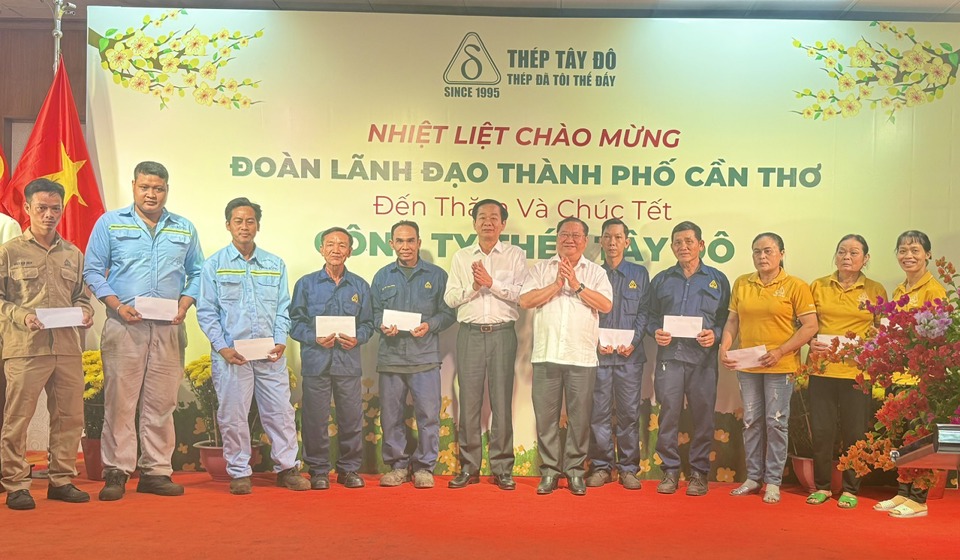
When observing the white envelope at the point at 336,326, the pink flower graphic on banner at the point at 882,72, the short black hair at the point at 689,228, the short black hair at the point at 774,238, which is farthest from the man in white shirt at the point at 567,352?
the pink flower graphic on banner at the point at 882,72

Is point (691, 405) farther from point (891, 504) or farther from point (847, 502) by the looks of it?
point (891, 504)

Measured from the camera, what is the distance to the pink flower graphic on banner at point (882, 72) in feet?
20.6

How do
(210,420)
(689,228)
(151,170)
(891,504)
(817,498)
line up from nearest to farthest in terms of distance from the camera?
(891,504), (817,498), (151,170), (689,228), (210,420)

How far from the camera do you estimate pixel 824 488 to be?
5676 millimetres

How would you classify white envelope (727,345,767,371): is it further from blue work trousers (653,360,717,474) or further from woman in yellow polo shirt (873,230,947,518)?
woman in yellow polo shirt (873,230,947,518)

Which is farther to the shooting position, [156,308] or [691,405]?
[691,405]

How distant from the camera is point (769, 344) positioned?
5762 millimetres

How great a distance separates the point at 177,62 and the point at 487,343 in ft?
8.95

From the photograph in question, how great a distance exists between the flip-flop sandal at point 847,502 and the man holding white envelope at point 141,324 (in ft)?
12.3

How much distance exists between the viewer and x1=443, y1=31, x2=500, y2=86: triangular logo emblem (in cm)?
636

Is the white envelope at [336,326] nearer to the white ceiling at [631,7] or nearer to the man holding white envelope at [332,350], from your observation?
the man holding white envelope at [332,350]

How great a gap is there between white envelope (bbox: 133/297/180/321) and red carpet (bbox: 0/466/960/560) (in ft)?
3.36

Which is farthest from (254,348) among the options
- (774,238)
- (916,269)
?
(916,269)

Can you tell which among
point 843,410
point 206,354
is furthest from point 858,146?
point 206,354
